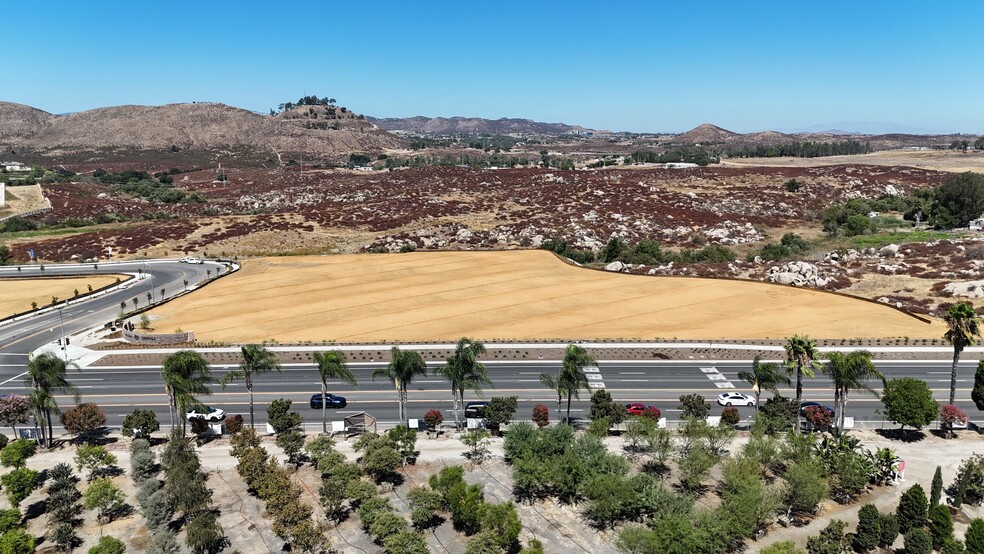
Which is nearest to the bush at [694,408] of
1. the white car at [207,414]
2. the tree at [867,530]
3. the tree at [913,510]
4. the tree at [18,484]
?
the tree at [867,530]

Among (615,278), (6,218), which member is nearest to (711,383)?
(615,278)

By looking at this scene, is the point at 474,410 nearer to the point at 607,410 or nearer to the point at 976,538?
the point at 607,410

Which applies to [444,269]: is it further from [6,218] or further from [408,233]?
[6,218]

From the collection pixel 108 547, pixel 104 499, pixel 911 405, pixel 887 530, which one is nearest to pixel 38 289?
pixel 104 499

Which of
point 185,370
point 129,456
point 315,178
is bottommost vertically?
point 129,456

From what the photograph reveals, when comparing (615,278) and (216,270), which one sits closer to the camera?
(615,278)

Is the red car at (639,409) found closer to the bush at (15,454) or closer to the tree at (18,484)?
the tree at (18,484)

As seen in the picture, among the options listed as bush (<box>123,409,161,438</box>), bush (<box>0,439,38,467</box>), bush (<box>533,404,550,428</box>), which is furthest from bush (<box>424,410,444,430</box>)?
bush (<box>0,439,38,467</box>)

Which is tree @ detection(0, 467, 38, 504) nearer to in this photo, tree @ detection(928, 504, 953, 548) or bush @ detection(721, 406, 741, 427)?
bush @ detection(721, 406, 741, 427)
